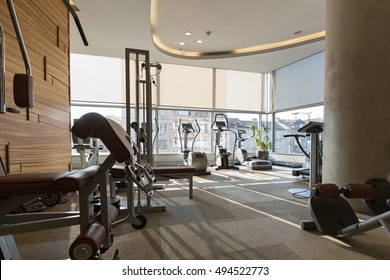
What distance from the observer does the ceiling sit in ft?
12.6

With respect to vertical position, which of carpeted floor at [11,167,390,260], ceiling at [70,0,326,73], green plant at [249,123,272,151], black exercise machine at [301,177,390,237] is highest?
ceiling at [70,0,326,73]

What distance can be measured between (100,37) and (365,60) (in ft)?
15.7

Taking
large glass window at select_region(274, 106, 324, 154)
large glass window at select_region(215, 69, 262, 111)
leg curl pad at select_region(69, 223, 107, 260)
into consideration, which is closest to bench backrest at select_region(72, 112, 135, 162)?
leg curl pad at select_region(69, 223, 107, 260)

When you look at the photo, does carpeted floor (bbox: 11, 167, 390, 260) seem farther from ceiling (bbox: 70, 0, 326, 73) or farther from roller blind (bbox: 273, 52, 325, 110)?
roller blind (bbox: 273, 52, 325, 110)

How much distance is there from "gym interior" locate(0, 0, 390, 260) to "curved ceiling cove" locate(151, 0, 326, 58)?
35mm

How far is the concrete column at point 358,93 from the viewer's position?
2.15 meters

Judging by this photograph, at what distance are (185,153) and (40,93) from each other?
3629mm

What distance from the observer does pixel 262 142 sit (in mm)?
7230

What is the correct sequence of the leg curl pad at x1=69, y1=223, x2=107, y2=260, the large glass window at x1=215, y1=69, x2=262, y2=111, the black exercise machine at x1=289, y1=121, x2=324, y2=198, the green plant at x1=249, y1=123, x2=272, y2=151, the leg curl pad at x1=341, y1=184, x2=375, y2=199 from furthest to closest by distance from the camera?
the large glass window at x1=215, y1=69, x2=262, y2=111 → the green plant at x1=249, y1=123, x2=272, y2=151 → the black exercise machine at x1=289, y1=121, x2=324, y2=198 → the leg curl pad at x1=341, y1=184, x2=375, y2=199 → the leg curl pad at x1=69, y1=223, x2=107, y2=260

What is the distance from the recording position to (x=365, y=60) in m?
→ 2.23

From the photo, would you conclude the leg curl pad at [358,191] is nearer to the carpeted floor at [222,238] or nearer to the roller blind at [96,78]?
the carpeted floor at [222,238]

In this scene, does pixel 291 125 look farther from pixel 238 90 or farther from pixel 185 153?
pixel 185 153

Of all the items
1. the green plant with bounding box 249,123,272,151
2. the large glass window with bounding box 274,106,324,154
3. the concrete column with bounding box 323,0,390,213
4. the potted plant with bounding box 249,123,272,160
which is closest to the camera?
the concrete column with bounding box 323,0,390,213
